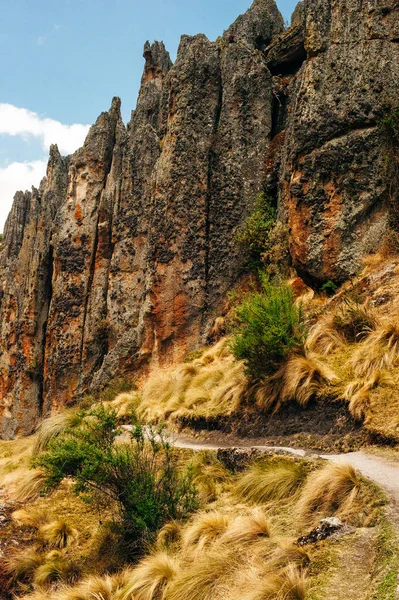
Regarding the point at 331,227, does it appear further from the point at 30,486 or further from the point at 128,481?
the point at 30,486

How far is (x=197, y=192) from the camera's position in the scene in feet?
51.3

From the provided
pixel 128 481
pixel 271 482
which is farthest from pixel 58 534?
pixel 271 482

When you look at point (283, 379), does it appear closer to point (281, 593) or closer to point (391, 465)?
point (391, 465)

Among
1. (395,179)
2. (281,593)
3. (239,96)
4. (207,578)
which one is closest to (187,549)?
(207,578)

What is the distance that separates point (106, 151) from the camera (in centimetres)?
2312

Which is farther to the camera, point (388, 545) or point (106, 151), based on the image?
point (106, 151)

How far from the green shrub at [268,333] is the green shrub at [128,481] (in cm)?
218

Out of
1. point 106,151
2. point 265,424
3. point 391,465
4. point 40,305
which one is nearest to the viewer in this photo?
point 391,465

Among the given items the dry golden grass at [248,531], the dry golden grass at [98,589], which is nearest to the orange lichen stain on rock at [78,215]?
the dry golden grass at [98,589]

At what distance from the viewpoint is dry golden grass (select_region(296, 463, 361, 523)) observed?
472 centimetres

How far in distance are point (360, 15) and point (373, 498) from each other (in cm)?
1111

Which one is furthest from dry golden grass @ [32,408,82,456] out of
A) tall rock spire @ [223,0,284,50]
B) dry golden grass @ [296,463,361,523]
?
tall rock spire @ [223,0,284,50]

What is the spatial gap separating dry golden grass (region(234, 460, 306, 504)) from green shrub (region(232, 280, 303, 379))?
83.9 inches

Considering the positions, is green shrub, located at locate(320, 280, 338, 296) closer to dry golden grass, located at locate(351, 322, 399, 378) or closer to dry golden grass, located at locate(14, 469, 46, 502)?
dry golden grass, located at locate(351, 322, 399, 378)
